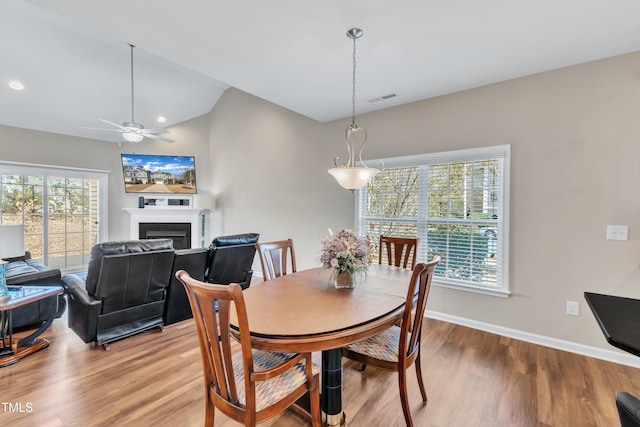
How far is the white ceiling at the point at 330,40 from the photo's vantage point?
2.01 metres

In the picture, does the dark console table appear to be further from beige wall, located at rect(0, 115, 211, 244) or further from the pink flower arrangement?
beige wall, located at rect(0, 115, 211, 244)

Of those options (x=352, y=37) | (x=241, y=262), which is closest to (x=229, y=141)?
(x=241, y=262)

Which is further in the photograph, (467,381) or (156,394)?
(467,381)

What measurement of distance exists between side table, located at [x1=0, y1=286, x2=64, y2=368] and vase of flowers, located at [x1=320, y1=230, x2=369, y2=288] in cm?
248

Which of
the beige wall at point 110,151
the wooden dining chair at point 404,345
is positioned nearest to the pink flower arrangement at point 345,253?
the wooden dining chair at point 404,345

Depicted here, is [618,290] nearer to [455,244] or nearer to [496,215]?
[496,215]

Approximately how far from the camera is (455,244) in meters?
3.36

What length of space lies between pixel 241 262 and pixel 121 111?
422cm

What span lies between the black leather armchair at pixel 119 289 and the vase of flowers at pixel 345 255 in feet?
5.72

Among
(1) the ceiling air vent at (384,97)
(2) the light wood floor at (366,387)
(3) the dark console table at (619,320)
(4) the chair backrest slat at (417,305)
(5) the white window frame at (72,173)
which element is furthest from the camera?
(5) the white window frame at (72,173)

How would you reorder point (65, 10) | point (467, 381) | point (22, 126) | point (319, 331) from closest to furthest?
point (319, 331)
point (65, 10)
point (467, 381)
point (22, 126)

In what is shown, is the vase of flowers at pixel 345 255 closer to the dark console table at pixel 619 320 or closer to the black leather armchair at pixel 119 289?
the dark console table at pixel 619 320

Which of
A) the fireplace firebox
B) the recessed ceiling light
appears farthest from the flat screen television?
the recessed ceiling light

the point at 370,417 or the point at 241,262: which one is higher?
the point at 241,262
